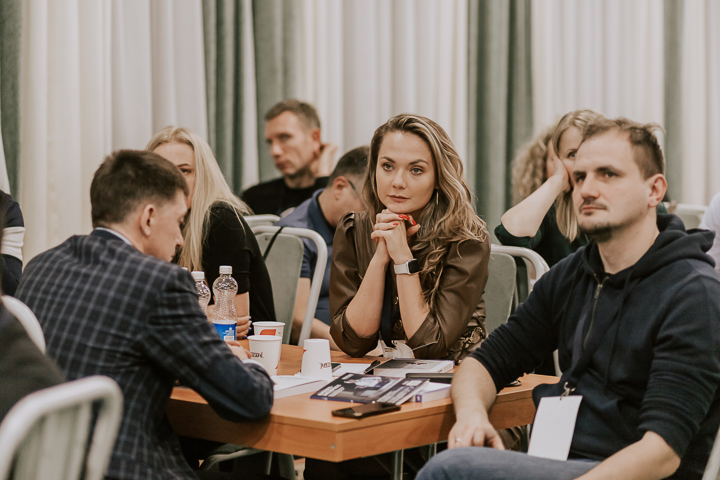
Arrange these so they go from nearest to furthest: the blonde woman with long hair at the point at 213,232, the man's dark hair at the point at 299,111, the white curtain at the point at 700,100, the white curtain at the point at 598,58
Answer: the blonde woman with long hair at the point at 213,232 → the man's dark hair at the point at 299,111 → the white curtain at the point at 598,58 → the white curtain at the point at 700,100

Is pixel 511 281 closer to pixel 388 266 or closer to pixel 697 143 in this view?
pixel 388 266

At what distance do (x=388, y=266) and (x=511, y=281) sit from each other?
579 millimetres

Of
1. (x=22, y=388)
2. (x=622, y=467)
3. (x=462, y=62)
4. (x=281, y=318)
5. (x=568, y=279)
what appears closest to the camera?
(x=22, y=388)

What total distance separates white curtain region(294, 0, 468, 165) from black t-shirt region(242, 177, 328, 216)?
15.2 inches

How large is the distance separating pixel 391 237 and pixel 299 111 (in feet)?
6.11

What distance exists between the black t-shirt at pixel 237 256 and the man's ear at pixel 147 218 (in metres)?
0.96

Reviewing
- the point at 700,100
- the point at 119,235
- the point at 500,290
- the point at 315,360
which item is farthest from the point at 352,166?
the point at 700,100

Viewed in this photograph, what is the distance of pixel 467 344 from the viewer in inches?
89.5

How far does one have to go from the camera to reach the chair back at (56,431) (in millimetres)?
956

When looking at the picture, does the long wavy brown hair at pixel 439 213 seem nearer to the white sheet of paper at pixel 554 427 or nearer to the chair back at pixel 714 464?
the white sheet of paper at pixel 554 427

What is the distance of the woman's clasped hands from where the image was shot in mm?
2266

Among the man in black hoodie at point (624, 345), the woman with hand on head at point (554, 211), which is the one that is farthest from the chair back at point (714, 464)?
the woman with hand on head at point (554, 211)

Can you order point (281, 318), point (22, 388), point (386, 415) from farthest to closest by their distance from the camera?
point (281, 318) → point (386, 415) → point (22, 388)

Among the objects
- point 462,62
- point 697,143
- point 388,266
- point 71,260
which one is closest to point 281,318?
point 388,266
